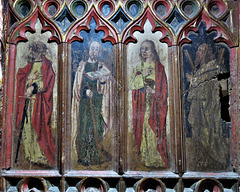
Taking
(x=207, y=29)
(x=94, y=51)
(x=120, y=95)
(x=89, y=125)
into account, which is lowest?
(x=89, y=125)

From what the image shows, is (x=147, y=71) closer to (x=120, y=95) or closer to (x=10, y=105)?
(x=120, y=95)

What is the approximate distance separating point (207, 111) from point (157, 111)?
0.66 m

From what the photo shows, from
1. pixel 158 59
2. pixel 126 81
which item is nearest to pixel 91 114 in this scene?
pixel 126 81

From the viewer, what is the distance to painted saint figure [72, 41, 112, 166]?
15.4 ft

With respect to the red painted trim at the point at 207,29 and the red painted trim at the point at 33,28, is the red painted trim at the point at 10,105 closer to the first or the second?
the red painted trim at the point at 33,28

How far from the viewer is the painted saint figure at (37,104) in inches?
185

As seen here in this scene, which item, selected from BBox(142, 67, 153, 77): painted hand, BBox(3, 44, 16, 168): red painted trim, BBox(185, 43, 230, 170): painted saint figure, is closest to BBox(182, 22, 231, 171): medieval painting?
BBox(185, 43, 230, 170): painted saint figure

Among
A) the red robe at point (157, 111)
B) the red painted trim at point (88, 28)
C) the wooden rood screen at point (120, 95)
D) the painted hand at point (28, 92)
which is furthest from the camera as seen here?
the red painted trim at point (88, 28)

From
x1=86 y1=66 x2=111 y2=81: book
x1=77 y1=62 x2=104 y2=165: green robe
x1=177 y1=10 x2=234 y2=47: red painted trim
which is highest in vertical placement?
x1=177 y1=10 x2=234 y2=47: red painted trim

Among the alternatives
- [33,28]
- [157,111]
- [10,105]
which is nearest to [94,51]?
[33,28]

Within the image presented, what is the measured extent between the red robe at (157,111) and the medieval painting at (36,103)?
1075mm

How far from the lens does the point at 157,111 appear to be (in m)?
4.79

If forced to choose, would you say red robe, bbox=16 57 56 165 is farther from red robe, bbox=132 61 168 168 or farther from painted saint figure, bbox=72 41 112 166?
red robe, bbox=132 61 168 168

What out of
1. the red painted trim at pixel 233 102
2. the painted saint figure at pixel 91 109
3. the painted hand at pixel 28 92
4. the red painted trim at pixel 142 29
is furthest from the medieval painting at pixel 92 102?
the red painted trim at pixel 233 102
